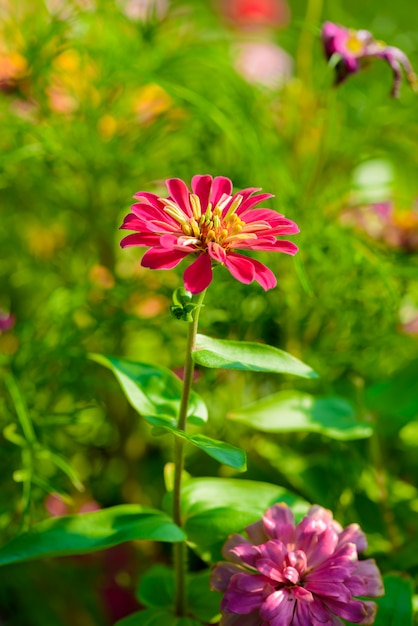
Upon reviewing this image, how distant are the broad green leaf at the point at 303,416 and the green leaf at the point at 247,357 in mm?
94

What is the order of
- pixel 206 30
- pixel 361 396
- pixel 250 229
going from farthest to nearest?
pixel 206 30, pixel 361 396, pixel 250 229

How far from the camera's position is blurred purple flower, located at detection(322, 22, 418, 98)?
1.40 feet

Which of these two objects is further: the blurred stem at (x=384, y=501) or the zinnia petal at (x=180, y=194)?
the blurred stem at (x=384, y=501)

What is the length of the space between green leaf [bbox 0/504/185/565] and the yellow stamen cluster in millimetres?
124

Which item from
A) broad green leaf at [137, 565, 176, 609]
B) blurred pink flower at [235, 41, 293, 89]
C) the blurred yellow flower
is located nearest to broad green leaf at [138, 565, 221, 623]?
broad green leaf at [137, 565, 176, 609]

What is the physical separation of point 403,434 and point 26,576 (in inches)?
11.2

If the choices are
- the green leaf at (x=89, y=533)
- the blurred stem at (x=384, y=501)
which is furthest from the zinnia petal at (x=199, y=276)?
the blurred stem at (x=384, y=501)

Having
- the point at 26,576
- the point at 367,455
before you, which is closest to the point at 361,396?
the point at 367,455

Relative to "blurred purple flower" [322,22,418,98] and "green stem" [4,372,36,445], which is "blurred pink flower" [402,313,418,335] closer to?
"blurred purple flower" [322,22,418,98]

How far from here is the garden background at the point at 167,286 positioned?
17.6 inches

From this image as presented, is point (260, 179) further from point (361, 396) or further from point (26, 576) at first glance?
point (26, 576)

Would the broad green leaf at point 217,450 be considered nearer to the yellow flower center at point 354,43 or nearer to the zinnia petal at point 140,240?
the zinnia petal at point 140,240

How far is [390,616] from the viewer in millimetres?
331

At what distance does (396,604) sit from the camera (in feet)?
1.09
